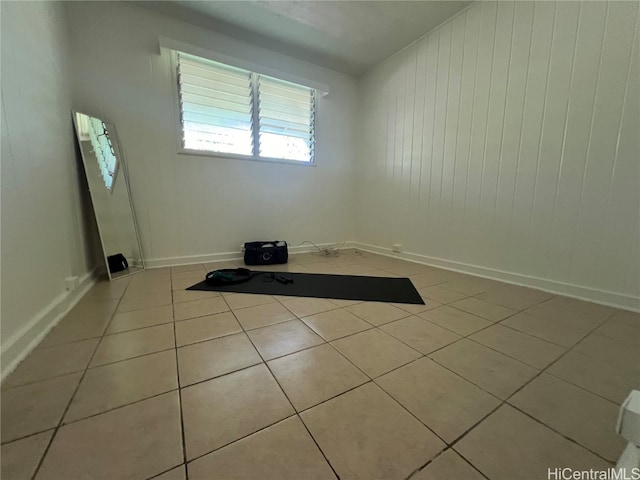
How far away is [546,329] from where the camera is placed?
1289mm

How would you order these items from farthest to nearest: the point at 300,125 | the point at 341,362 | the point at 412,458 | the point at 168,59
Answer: the point at 300,125 < the point at 168,59 < the point at 341,362 < the point at 412,458

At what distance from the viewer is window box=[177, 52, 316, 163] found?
257cm

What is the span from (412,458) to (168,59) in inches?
135

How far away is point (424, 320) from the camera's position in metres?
1.38

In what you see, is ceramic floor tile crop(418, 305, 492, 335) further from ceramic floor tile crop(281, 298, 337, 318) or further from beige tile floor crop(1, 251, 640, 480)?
ceramic floor tile crop(281, 298, 337, 318)

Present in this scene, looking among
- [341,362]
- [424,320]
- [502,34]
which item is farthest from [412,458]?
[502,34]

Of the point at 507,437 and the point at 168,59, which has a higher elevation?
the point at 168,59

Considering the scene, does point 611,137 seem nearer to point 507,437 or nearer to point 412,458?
point 507,437

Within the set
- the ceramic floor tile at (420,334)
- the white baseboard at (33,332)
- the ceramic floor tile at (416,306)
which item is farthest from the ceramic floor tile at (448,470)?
the white baseboard at (33,332)

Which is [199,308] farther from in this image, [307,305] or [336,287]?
[336,287]

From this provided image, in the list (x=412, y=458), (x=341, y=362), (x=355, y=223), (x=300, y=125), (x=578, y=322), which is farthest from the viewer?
(x=355, y=223)

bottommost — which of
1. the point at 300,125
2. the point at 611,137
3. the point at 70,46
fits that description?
the point at 611,137

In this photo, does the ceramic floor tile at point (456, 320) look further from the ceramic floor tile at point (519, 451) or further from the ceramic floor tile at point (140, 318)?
the ceramic floor tile at point (140, 318)

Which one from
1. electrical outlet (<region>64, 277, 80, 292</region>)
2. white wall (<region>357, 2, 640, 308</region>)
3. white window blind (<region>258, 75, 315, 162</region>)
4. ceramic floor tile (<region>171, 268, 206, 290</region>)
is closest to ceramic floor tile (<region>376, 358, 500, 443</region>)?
white wall (<region>357, 2, 640, 308</region>)
